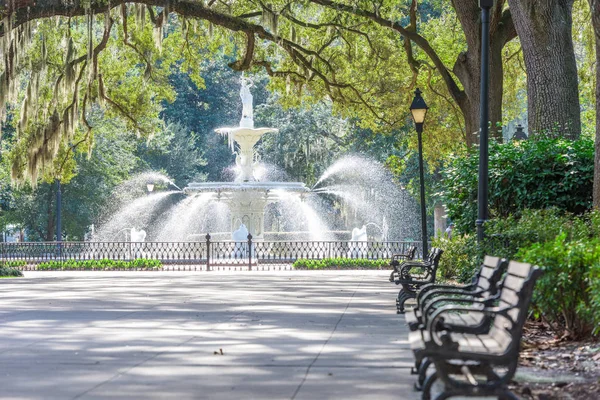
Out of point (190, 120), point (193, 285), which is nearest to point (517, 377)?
point (193, 285)

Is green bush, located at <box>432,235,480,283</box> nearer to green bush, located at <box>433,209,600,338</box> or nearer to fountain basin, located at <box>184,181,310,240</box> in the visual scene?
green bush, located at <box>433,209,600,338</box>

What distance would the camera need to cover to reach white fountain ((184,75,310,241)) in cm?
3503

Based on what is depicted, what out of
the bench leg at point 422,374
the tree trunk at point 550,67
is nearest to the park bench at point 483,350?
the bench leg at point 422,374

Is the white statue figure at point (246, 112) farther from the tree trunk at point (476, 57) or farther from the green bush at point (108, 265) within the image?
the tree trunk at point (476, 57)

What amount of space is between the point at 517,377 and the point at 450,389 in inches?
70.6

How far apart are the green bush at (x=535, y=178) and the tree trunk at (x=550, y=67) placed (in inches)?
89.2

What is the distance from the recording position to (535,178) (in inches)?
606

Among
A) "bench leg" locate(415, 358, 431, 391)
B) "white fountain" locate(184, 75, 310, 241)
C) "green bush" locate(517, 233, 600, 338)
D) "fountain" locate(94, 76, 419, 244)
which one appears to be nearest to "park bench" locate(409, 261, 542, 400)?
"bench leg" locate(415, 358, 431, 391)

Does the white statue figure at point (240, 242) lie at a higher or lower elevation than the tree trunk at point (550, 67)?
lower

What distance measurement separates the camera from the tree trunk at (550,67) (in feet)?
60.1

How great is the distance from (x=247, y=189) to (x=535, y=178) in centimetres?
2103

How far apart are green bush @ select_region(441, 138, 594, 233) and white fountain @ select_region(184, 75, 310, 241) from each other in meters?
18.6

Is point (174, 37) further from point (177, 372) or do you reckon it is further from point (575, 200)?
point (177, 372)

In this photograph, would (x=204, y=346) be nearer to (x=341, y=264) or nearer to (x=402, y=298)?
(x=402, y=298)
